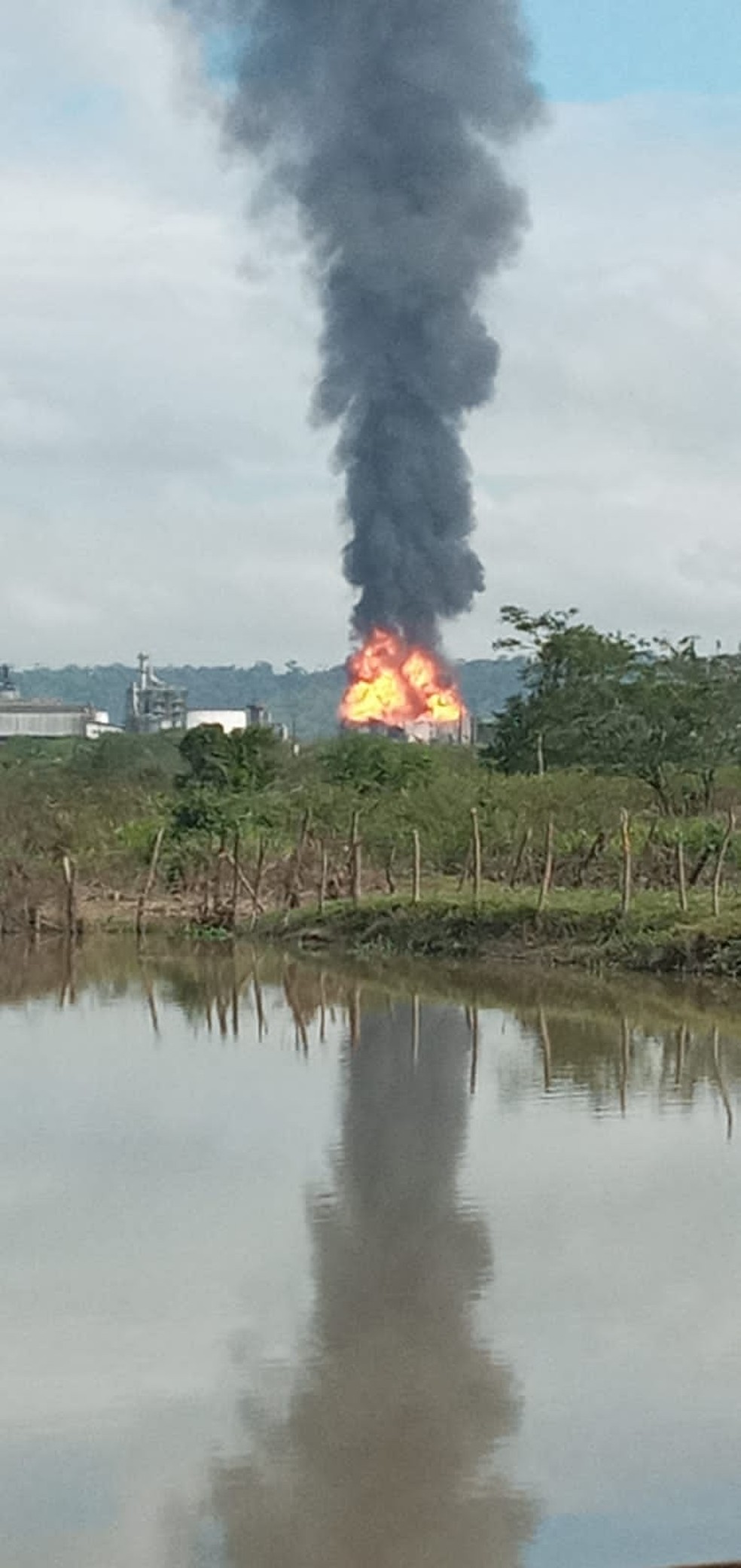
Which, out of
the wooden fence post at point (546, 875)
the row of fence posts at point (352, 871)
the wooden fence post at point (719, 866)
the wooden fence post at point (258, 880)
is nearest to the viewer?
the wooden fence post at point (719, 866)

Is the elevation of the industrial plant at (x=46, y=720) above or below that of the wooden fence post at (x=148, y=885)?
above

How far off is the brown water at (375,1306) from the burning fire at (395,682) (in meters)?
32.9

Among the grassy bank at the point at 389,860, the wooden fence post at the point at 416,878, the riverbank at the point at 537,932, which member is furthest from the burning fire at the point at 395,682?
the wooden fence post at the point at 416,878

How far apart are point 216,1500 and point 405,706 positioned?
42564mm

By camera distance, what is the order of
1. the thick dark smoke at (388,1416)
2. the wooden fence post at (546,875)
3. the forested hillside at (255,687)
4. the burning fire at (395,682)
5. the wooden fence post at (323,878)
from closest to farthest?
the thick dark smoke at (388,1416) < the wooden fence post at (546,875) < the wooden fence post at (323,878) < the burning fire at (395,682) < the forested hillside at (255,687)

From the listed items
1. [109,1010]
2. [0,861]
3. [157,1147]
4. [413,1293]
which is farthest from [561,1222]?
[0,861]

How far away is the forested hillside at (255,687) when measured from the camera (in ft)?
326

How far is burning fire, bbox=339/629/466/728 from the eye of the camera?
48.5 meters

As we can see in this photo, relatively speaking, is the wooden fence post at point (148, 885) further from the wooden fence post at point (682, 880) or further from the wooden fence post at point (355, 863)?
the wooden fence post at point (682, 880)

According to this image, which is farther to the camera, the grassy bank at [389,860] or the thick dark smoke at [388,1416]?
the grassy bank at [389,860]

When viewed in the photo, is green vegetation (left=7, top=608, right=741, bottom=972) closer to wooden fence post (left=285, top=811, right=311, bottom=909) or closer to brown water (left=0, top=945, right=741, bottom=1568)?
wooden fence post (left=285, top=811, right=311, bottom=909)

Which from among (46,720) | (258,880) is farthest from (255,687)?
(258,880)

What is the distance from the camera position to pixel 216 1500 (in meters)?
6.20

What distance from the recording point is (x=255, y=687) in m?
127
